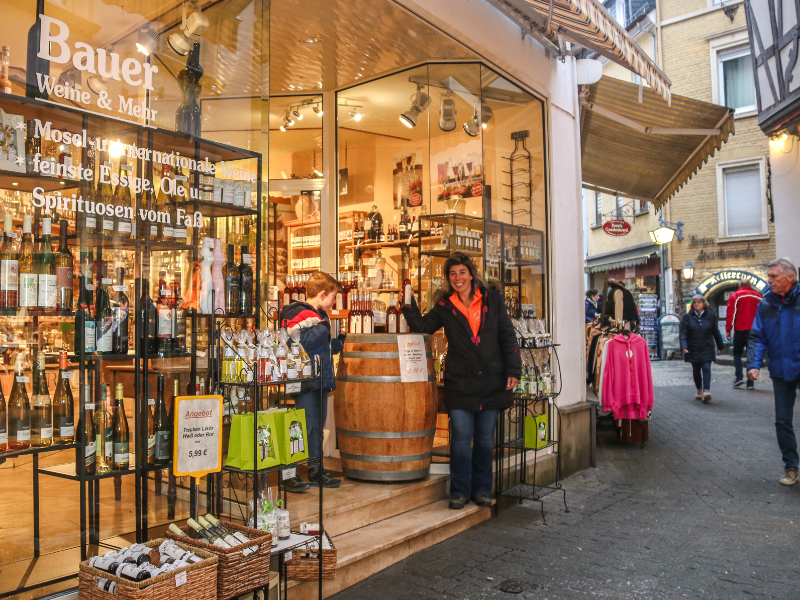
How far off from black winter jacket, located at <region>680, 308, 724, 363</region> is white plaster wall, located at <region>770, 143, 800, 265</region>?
1529 mm

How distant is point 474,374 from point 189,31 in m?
2.82

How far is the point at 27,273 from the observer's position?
2812 mm

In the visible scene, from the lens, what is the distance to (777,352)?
5.65 m

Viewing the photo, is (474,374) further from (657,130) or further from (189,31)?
(657,130)

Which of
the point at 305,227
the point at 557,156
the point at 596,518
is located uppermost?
the point at 557,156

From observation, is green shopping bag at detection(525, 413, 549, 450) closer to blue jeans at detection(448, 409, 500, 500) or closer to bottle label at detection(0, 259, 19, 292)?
blue jeans at detection(448, 409, 500, 500)

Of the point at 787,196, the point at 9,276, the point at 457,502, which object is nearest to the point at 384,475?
the point at 457,502

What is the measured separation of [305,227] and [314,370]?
353cm

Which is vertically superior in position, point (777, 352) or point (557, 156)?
point (557, 156)

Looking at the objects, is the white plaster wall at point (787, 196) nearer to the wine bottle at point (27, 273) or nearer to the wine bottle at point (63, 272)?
the wine bottle at point (63, 272)

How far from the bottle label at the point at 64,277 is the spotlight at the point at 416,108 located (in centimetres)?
410

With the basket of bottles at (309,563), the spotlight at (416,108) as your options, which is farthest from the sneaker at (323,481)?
the spotlight at (416,108)

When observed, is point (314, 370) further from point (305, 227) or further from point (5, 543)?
point (305, 227)

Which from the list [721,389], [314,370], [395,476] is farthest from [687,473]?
[721,389]
